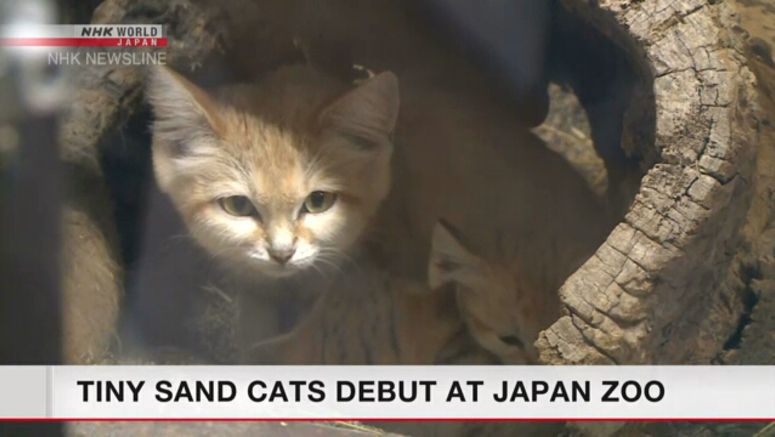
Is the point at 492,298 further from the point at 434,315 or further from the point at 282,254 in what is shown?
the point at 282,254

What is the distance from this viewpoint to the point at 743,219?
1.90 m

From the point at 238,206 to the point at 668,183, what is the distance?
77 cm

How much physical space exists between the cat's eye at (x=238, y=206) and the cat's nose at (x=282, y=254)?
3.1 inches

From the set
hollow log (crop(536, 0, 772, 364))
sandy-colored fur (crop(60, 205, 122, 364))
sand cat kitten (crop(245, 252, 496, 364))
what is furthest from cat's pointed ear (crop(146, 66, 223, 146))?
hollow log (crop(536, 0, 772, 364))

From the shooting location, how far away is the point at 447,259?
6.20 ft

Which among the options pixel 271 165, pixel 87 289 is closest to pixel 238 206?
pixel 271 165

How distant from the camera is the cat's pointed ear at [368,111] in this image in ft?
6.09

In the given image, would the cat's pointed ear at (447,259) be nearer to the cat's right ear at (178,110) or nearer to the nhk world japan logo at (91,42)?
the cat's right ear at (178,110)

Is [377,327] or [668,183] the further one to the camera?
[377,327]

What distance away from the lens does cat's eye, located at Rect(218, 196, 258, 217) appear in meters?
1.90
